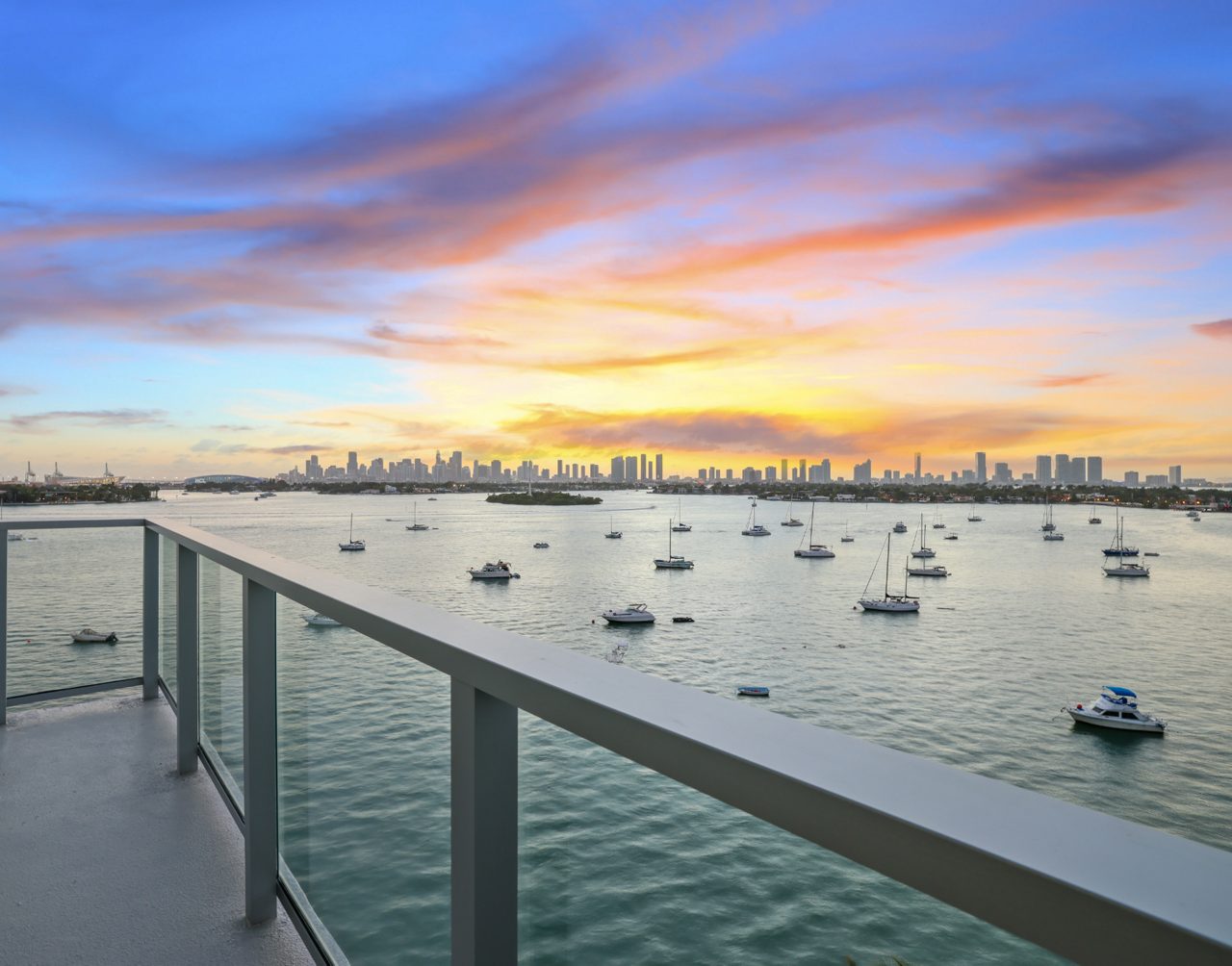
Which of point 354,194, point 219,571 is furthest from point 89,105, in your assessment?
point 219,571

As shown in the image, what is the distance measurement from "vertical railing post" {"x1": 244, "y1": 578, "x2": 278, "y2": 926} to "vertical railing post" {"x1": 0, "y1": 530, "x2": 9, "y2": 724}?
262 centimetres

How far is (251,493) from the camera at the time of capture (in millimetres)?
159000

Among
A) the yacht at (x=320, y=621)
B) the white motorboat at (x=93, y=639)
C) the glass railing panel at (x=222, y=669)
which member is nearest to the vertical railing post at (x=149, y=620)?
the glass railing panel at (x=222, y=669)

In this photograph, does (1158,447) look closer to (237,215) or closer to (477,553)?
(477,553)

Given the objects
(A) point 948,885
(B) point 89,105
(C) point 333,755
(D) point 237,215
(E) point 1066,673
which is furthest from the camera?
(E) point 1066,673

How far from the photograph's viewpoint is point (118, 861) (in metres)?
2.17

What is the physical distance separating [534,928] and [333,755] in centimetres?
103

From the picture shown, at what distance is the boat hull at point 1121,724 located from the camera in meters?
19.6

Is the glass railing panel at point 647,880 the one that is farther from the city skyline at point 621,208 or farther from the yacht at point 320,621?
the city skyline at point 621,208

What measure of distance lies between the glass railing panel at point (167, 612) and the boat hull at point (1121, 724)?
2417cm

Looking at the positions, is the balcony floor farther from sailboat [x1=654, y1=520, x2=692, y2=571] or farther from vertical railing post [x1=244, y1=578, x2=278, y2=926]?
sailboat [x1=654, y1=520, x2=692, y2=571]

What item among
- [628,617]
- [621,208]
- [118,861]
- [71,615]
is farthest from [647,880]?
[71,615]

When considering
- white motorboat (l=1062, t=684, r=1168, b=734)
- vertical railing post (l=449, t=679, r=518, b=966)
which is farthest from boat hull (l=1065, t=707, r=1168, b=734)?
vertical railing post (l=449, t=679, r=518, b=966)

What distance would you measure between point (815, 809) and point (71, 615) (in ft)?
114
